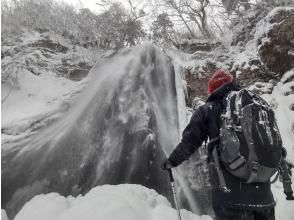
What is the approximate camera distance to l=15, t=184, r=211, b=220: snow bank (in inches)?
164

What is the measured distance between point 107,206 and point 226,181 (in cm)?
181

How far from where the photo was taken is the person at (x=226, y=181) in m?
2.89

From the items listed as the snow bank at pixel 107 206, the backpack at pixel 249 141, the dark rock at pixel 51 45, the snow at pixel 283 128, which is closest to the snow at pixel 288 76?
the snow at pixel 283 128

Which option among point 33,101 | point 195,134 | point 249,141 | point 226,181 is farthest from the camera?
point 33,101

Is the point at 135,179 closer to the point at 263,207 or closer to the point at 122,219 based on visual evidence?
the point at 122,219

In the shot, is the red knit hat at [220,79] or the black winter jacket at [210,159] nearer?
the black winter jacket at [210,159]

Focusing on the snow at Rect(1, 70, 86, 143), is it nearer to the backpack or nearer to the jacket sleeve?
the jacket sleeve

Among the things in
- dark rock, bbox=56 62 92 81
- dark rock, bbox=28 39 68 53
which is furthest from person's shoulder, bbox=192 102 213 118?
dark rock, bbox=28 39 68 53

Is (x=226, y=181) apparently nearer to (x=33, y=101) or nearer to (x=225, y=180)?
(x=225, y=180)

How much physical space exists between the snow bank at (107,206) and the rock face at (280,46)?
4114mm

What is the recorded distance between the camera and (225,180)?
295 cm

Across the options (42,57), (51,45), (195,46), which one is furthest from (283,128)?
(51,45)

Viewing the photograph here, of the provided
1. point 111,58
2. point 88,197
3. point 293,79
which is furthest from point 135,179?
point 111,58

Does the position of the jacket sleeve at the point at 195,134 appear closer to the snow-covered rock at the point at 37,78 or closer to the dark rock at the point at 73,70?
the snow-covered rock at the point at 37,78
